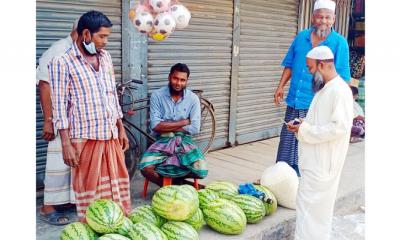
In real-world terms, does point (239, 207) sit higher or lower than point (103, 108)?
lower

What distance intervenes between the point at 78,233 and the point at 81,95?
1.01 meters

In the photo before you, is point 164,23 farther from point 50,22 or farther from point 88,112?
point 50,22

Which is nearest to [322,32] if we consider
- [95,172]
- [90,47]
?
[90,47]

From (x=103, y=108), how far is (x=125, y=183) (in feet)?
2.36

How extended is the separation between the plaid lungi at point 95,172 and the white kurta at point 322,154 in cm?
151

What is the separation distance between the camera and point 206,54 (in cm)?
655

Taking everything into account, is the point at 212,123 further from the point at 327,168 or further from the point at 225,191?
the point at 327,168

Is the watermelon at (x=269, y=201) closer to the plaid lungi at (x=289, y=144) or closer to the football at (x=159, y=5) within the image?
the plaid lungi at (x=289, y=144)

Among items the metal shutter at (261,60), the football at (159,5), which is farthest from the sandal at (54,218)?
the metal shutter at (261,60)

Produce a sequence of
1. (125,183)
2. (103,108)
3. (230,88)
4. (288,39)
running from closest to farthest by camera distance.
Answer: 1. (103,108)
2. (125,183)
3. (230,88)
4. (288,39)

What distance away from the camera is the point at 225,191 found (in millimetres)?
4238

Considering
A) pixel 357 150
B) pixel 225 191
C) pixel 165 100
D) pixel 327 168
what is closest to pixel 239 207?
pixel 225 191

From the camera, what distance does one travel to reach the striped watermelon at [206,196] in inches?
156

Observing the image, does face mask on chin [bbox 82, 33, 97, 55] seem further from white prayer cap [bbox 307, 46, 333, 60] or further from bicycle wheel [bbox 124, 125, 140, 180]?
bicycle wheel [bbox 124, 125, 140, 180]
